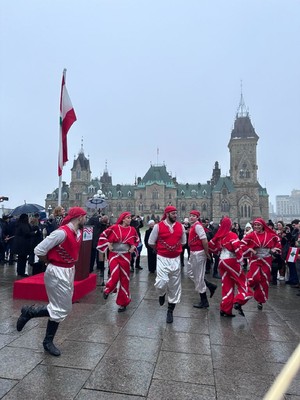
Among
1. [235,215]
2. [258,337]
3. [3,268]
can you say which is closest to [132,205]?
[235,215]

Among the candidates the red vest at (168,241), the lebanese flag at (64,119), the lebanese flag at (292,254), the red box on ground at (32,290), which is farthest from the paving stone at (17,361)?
the lebanese flag at (292,254)

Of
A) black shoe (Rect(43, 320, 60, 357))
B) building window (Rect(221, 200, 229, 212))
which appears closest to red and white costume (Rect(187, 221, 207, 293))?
black shoe (Rect(43, 320, 60, 357))

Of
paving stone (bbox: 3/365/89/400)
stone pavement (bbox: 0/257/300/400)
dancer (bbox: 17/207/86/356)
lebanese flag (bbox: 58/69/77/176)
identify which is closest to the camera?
paving stone (bbox: 3/365/89/400)

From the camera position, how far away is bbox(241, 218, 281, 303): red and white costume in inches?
258

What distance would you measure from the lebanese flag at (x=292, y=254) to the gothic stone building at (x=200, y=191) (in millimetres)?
73929

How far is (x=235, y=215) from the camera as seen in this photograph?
8594cm

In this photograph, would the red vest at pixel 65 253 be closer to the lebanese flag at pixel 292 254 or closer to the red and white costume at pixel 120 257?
the red and white costume at pixel 120 257

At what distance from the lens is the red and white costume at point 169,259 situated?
559cm

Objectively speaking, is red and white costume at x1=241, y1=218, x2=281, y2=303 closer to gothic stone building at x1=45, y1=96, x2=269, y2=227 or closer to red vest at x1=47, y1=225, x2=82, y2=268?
red vest at x1=47, y1=225, x2=82, y2=268

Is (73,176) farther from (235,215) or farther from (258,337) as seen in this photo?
(258,337)

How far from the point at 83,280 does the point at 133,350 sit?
3490mm

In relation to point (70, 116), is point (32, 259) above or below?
below

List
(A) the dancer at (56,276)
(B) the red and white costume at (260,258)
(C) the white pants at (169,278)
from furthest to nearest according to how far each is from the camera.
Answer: (B) the red and white costume at (260,258) < (C) the white pants at (169,278) < (A) the dancer at (56,276)

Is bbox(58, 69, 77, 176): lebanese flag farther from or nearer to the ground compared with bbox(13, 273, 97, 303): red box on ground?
farther from the ground
